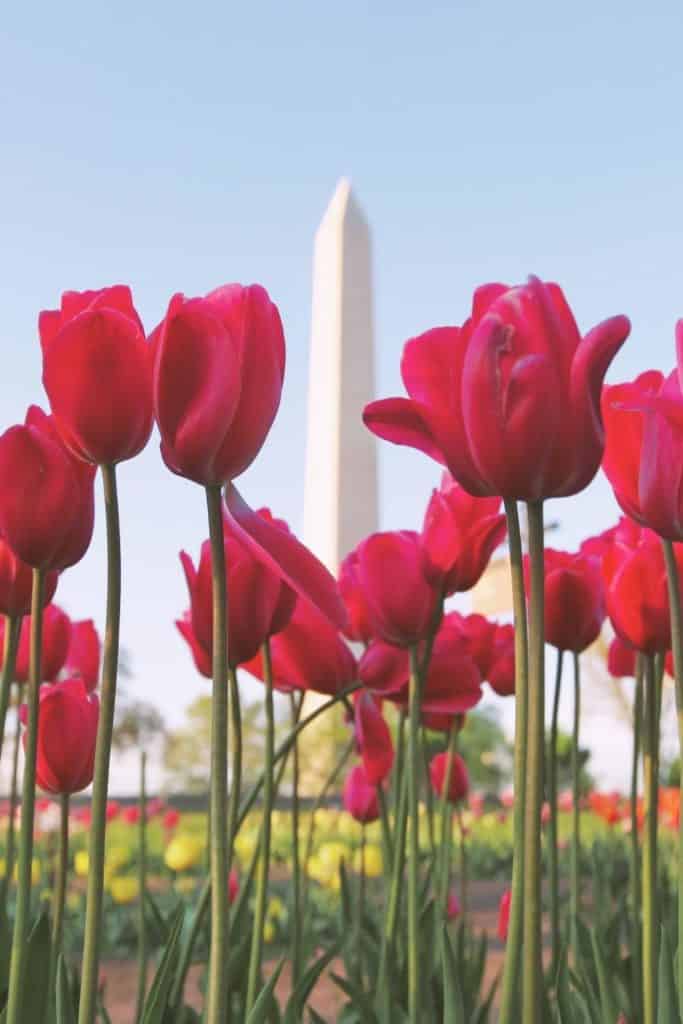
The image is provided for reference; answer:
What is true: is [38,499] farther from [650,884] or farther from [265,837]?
[650,884]

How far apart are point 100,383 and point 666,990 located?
2.01 feet

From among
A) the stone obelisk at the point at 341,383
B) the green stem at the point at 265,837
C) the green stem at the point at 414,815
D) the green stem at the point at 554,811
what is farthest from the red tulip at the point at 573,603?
the stone obelisk at the point at 341,383

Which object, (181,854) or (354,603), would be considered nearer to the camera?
(354,603)

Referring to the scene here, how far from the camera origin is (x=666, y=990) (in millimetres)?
887

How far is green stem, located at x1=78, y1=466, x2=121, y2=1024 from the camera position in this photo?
72cm

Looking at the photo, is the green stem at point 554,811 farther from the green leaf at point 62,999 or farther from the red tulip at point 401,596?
the green leaf at point 62,999

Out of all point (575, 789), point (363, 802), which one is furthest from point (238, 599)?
point (363, 802)

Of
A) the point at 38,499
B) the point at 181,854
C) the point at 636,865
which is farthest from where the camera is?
the point at 181,854

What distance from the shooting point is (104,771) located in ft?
2.37

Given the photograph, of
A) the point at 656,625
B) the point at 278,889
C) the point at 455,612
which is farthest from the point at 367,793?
the point at 278,889

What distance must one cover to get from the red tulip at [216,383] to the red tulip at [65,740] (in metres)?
0.54

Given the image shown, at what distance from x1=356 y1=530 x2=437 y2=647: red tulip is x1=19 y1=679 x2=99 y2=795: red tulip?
0.99ft

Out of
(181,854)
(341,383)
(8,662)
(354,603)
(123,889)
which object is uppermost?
(341,383)

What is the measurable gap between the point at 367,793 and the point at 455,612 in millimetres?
572
